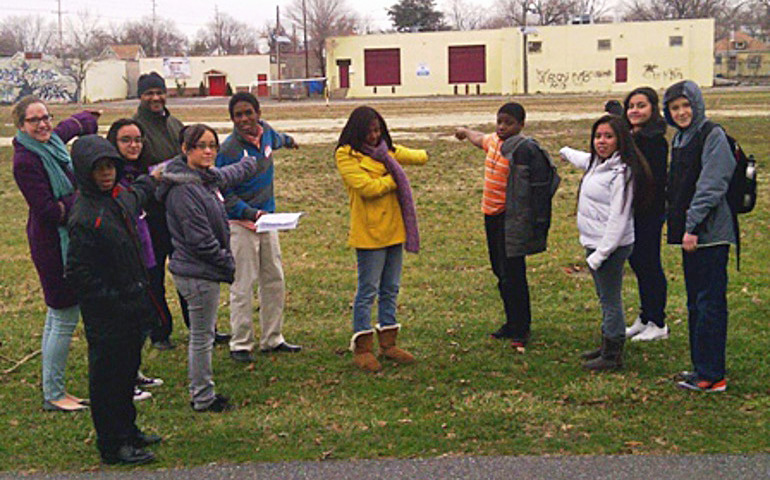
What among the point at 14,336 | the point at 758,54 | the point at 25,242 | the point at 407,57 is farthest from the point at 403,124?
the point at 758,54

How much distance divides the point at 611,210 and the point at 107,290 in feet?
10.5

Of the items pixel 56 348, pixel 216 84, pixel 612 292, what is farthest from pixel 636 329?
pixel 216 84

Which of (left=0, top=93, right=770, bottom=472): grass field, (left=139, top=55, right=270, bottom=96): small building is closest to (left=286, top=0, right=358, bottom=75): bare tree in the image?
(left=139, top=55, right=270, bottom=96): small building

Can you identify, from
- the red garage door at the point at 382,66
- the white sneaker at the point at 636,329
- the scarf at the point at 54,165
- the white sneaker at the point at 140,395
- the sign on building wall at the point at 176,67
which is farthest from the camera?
the sign on building wall at the point at 176,67

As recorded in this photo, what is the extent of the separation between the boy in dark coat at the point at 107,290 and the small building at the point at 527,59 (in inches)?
2377

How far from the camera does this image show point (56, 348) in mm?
5789

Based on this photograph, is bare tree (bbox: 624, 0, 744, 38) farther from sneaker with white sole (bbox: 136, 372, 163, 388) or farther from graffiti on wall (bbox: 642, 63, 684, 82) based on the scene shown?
sneaker with white sole (bbox: 136, 372, 163, 388)

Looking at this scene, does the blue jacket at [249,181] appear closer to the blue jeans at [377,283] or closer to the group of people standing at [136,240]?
the group of people standing at [136,240]

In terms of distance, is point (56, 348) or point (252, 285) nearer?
point (56, 348)

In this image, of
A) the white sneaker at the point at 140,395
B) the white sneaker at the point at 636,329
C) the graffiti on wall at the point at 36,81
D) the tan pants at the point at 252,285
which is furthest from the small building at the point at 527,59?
the white sneaker at the point at 140,395

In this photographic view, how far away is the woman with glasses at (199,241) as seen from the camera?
5.40 m

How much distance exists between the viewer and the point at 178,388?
245 inches

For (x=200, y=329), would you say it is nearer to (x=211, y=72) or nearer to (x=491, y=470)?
(x=491, y=470)

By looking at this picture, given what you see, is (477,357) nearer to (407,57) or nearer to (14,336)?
(14,336)
